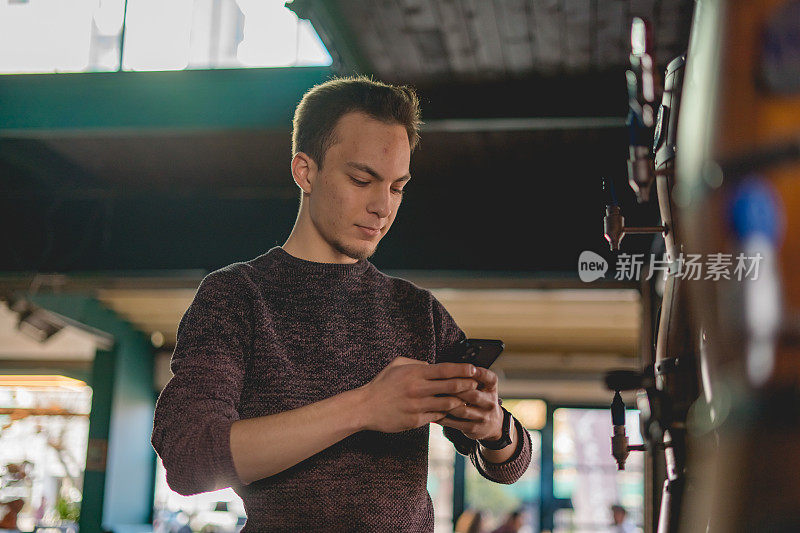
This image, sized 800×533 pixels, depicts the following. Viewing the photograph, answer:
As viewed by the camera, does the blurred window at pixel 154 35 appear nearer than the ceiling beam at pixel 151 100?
Yes

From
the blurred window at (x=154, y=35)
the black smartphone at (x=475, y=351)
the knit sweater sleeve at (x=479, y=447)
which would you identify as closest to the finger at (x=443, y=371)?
the black smartphone at (x=475, y=351)

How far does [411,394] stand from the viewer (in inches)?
34.6

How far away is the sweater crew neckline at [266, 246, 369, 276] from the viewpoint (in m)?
1.22

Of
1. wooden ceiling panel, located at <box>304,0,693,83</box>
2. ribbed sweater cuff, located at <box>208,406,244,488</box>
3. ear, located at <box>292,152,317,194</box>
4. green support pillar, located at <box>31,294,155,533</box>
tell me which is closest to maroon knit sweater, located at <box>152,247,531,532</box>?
ribbed sweater cuff, located at <box>208,406,244,488</box>

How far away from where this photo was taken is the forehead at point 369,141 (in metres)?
1.16

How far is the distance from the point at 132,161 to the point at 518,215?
2606 mm

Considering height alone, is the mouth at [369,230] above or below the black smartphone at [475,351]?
above

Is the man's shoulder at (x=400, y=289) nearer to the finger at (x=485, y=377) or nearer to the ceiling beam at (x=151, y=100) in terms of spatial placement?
the finger at (x=485, y=377)

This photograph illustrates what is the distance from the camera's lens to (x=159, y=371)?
35.1 feet

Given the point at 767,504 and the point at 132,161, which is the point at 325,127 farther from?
the point at 132,161

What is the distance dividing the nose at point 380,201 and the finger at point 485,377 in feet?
0.98

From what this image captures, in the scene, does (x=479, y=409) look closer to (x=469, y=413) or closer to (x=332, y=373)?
(x=469, y=413)

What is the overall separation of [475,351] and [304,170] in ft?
1.36

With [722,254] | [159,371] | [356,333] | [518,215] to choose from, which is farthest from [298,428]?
[159,371]
